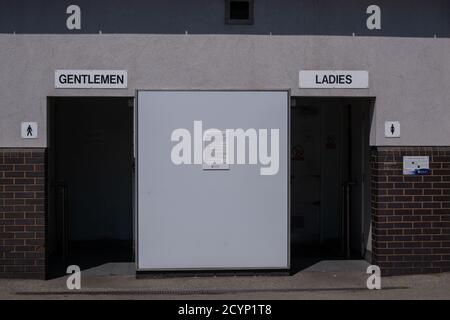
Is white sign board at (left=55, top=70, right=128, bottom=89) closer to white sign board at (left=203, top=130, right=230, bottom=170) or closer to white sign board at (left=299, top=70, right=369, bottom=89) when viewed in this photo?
white sign board at (left=203, top=130, right=230, bottom=170)

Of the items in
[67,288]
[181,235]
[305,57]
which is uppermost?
[305,57]

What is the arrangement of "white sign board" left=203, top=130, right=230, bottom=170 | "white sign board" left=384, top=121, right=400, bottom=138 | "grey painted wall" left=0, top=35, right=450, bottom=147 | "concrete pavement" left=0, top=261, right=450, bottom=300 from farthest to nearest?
"white sign board" left=384, top=121, right=400, bottom=138 < "white sign board" left=203, top=130, right=230, bottom=170 < "grey painted wall" left=0, top=35, right=450, bottom=147 < "concrete pavement" left=0, top=261, right=450, bottom=300

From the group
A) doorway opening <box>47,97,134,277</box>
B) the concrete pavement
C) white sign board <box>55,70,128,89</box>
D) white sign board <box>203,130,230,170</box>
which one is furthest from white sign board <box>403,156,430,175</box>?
doorway opening <box>47,97,134,277</box>

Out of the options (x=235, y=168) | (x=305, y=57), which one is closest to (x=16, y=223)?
(x=235, y=168)

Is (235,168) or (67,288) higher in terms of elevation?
(235,168)

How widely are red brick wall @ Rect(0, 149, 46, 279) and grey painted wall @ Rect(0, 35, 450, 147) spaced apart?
9.4 inches

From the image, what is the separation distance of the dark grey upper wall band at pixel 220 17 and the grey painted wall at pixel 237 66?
0.34 feet

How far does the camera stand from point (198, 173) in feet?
34.4

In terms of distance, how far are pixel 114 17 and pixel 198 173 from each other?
2362 millimetres

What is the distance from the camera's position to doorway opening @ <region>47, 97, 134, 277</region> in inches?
529

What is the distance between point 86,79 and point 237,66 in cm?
202

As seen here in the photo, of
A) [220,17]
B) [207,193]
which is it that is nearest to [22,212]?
[207,193]

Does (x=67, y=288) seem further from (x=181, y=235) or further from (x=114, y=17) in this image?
(x=114, y=17)

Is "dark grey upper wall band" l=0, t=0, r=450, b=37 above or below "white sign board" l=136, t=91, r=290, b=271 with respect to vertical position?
above
